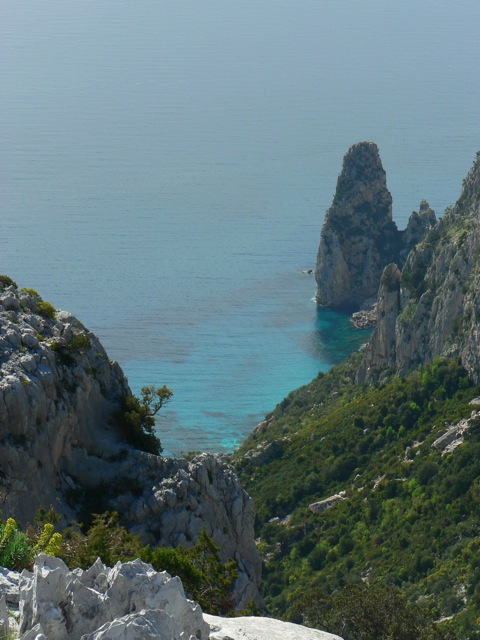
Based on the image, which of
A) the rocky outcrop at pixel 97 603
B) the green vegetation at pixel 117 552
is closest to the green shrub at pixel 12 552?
the green vegetation at pixel 117 552

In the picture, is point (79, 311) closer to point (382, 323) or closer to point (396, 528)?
point (382, 323)

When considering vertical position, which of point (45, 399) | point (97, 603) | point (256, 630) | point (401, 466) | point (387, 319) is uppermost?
point (387, 319)

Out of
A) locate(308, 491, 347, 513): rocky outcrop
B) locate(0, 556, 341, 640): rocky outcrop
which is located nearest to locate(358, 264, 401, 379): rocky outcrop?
locate(308, 491, 347, 513): rocky outcrop

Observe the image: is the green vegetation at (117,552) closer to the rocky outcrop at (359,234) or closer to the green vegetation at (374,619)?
the green vegetation at (374,619)

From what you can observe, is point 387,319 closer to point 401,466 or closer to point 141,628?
point 401,466

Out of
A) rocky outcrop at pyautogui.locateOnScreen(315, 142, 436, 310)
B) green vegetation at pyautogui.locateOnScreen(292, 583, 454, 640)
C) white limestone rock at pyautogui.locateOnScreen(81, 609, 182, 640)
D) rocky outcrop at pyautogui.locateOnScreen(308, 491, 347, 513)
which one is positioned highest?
rocky outcrop at pyautogui.locateOnScreen(315, 142, 436, 310)

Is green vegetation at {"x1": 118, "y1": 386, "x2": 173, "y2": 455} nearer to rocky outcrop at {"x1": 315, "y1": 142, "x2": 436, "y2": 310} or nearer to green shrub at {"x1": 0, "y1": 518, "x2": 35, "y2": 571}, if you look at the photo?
green shrub at {"x1": 0, "y1": 518, "x2": 35, "y2": 571}

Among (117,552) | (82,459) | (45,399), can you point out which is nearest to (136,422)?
(82,459)
